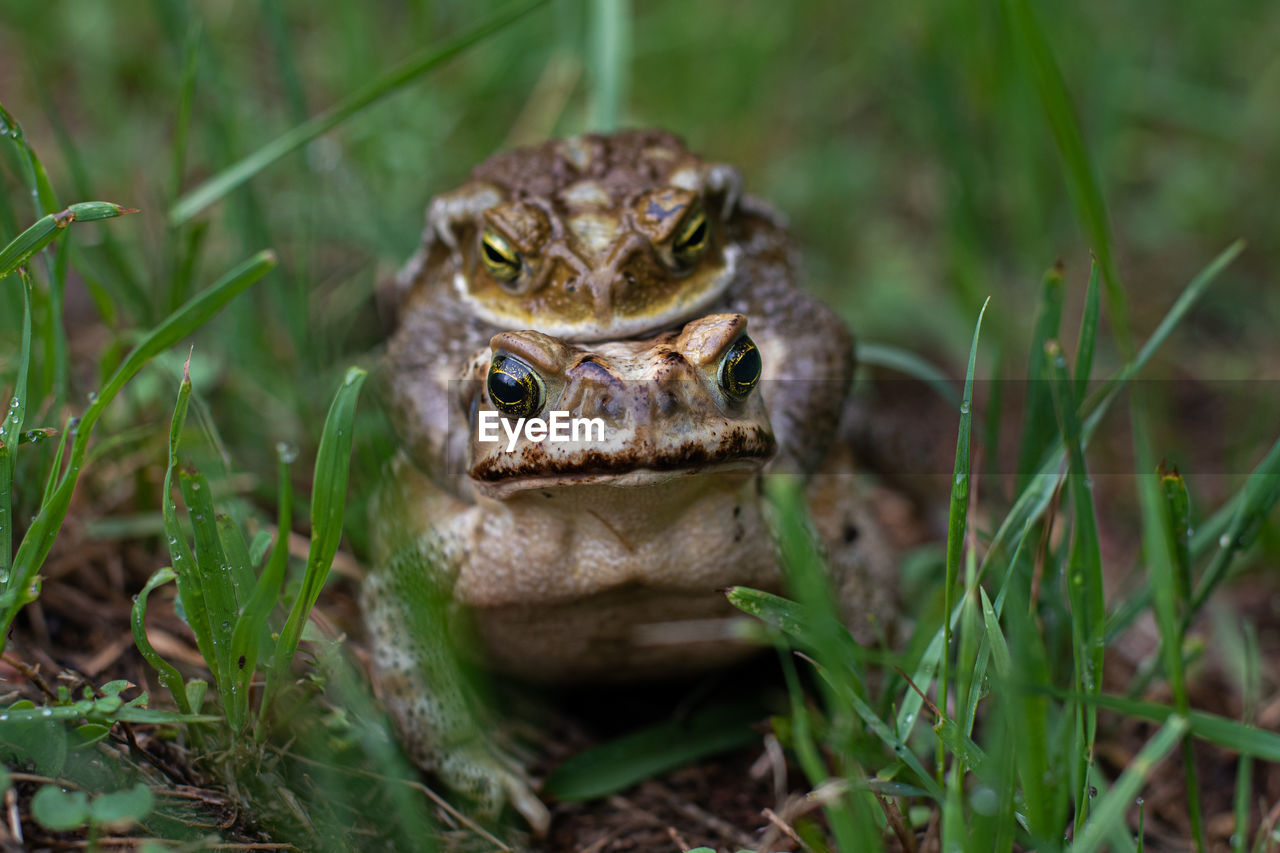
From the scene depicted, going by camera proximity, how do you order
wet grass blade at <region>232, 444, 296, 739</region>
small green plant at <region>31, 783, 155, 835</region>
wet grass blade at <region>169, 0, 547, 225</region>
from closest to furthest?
small green plant at <region>31, 783, 155, 835</region> < wet grass blade at <region>232, 444, 296, 739</region> < wet grass blade at <region>169, 0, 547, 225</region>

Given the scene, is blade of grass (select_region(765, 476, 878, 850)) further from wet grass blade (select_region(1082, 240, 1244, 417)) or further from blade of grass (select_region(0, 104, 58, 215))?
blade of grass (select_region(0, 104, 58, 215))

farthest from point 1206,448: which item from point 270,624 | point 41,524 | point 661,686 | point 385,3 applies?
point 385,3

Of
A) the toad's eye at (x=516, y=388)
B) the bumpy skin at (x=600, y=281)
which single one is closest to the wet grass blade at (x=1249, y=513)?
the bumpy skin at (x=600, y=281)

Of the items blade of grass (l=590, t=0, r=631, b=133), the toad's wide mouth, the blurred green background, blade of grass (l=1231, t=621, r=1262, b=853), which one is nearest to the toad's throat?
the toad's wide mouth

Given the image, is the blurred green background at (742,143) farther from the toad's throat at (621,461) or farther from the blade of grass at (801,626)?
the blade of grass at (801,626)

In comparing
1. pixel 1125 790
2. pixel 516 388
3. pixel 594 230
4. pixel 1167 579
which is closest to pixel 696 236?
pixel 594 230
